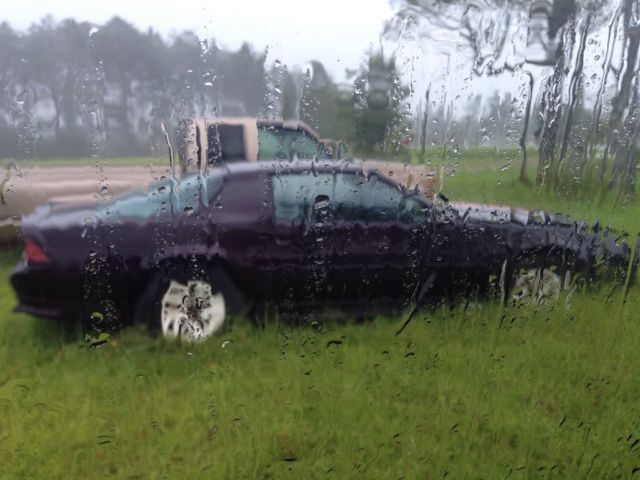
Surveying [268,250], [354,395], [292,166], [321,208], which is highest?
[292,166]

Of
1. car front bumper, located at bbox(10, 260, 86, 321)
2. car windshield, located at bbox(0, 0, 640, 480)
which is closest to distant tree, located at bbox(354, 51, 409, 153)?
car windshield, located at bbox(0, 0, 640, 480)

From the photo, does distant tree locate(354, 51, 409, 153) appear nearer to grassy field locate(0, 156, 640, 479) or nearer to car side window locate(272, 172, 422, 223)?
car side window locate(272, 172, 422, 223)

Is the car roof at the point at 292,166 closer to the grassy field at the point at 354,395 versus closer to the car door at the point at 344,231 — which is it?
the car door at the point at 344,231

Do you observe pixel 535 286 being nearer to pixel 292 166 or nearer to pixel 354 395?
pixel 354 395

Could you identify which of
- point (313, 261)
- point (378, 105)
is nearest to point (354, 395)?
point (313, 261)

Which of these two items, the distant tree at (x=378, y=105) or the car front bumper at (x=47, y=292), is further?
the distant tree at (x=378, y=105)

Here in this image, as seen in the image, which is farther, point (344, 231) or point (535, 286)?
point (535, 286)

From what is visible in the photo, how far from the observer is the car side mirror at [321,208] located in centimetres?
183

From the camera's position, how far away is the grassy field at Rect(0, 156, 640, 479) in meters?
1.71

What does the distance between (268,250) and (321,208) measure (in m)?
0.24

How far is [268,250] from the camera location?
179 cm

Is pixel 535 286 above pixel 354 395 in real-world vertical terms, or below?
above

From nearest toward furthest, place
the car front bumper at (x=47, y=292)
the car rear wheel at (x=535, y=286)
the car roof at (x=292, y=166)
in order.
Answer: the car front bumper at (x=47, y=292), the car roof at (x=292, y=166), the car rear wheel at (x=535, y=286)

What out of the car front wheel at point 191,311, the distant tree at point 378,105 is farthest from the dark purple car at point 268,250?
the distant tree at point 378,105
